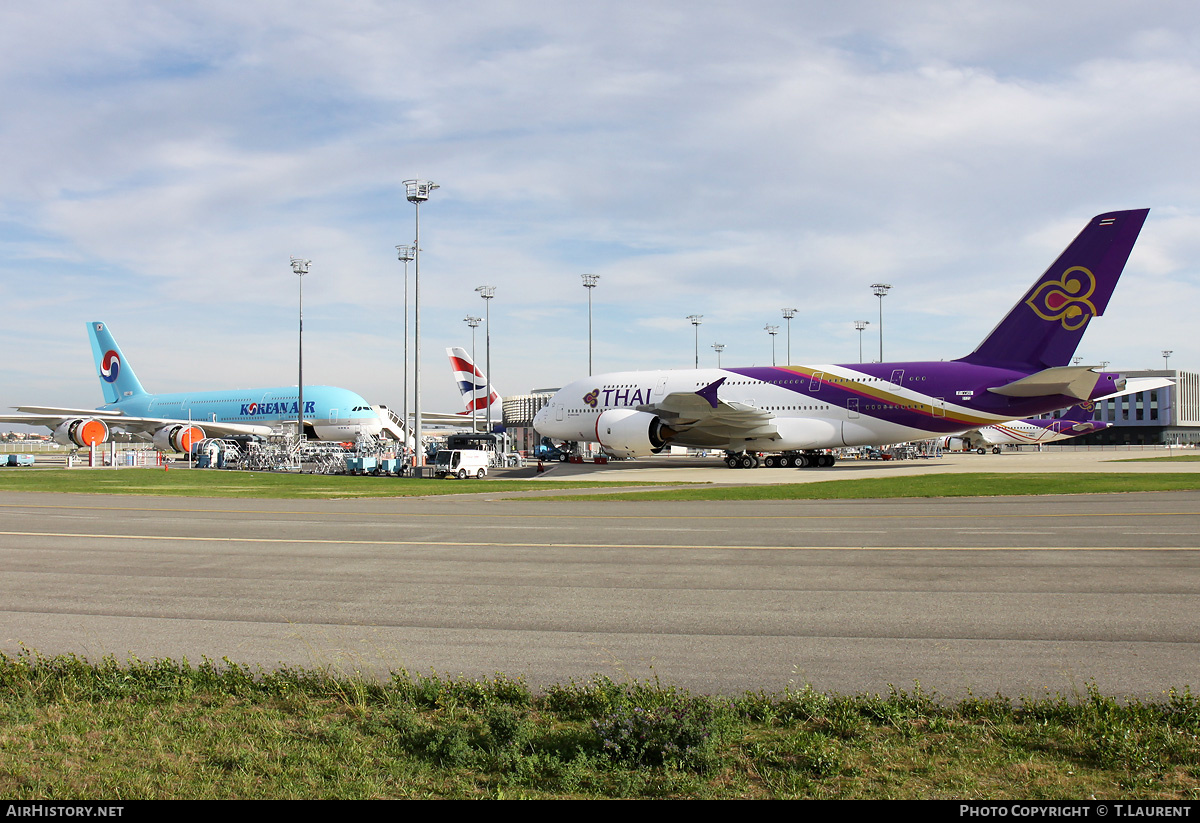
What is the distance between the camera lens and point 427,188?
44750 mm

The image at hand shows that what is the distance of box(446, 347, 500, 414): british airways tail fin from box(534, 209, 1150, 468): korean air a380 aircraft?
896 inches

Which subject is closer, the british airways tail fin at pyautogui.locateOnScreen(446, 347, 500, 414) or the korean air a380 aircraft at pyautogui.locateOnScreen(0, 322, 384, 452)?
the korean air a380 aircraft at pyautogui.locateOnScreen(0, 322, 384, 452)

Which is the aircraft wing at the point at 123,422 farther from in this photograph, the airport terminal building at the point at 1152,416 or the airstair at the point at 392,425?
the airport terminal building at the point at 1152,416

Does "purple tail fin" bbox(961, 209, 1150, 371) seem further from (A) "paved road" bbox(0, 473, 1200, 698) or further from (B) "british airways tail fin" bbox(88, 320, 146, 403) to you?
(B) "british airways tail fin" bbox(88, 320, 146, 403)

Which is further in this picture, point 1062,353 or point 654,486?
point 1062,353

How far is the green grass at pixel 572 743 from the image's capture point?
167 inches

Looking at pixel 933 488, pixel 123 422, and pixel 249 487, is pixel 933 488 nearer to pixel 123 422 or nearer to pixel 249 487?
pixel 249 487

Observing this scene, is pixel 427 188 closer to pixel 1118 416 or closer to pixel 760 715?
pixel 760 715

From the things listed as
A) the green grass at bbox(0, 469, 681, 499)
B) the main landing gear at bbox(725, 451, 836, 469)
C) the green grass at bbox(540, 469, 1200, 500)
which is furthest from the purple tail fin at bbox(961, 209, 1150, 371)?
the green grass at bbox(0, 469, 681, 499)

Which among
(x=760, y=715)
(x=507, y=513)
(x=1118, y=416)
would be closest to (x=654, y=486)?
(x=507, y=513)

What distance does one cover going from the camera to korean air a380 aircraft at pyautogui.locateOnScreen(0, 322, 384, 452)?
2270 inches

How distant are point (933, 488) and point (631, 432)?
2090cm

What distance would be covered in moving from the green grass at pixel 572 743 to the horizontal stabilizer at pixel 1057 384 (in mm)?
36616

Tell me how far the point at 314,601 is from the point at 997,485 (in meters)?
25.3
